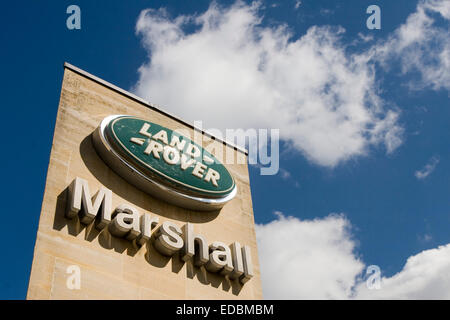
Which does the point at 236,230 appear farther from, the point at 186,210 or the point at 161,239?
the point at 161,239

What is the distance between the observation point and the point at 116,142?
15.9 metres

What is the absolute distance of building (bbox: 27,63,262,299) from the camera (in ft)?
44.0

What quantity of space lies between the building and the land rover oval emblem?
1.4 inches

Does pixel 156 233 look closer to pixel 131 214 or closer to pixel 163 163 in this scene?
pixel 131 214

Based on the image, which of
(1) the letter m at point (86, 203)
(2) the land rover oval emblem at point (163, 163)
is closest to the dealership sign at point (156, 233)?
(1) the letter m at point (86, 203)

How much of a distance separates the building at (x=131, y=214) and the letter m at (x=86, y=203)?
3 cm

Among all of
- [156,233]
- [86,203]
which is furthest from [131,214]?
[86,203]

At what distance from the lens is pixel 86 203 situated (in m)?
14.1

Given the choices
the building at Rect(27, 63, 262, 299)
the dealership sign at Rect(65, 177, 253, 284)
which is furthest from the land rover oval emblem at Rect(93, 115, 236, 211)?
the dealership sign at Rect(65, 177, 253, 284)

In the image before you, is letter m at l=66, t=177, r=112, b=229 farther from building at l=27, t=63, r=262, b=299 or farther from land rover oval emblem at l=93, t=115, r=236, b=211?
land rover oval emblem at l=93, t=115, r=236, b=211

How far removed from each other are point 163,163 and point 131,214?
2.45m

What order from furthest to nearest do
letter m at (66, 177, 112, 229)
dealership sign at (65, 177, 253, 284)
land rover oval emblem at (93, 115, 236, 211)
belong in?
land rover oval emblem at (93, 115, 236, 211) → dealership sign at (65, 177, 253, 284) → letter m at (66, 177, 112, 229)
